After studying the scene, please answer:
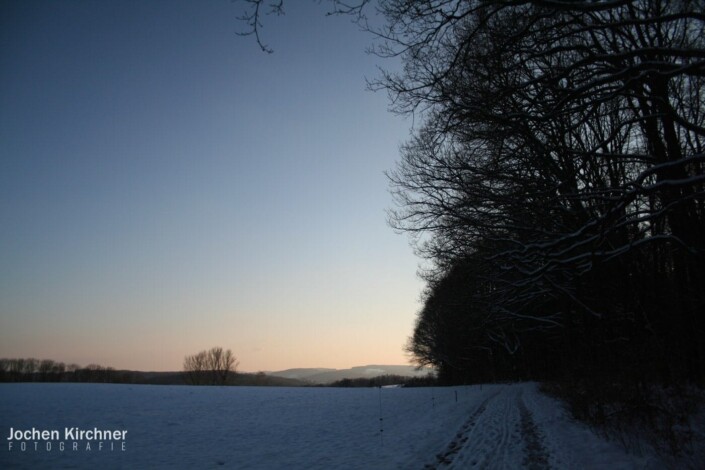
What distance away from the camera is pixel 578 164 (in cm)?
1260

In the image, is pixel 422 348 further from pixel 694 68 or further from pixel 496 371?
pixel 694 68

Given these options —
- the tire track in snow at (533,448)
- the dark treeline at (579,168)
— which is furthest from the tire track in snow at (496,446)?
the dark treeline at (579,168)

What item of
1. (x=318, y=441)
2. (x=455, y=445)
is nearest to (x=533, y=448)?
(x=455, y=445)

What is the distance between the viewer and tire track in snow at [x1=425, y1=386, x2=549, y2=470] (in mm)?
7613

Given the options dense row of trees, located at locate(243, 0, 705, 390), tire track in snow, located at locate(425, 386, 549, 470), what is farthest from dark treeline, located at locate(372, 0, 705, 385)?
tire track in snow, located at locate(425, 386, 549, 470)

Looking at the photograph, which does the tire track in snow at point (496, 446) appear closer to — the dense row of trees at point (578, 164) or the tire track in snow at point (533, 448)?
the tire track in snow at point (533, 448)

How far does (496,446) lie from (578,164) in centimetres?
909

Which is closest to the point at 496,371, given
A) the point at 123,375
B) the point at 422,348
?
the point at 422,348

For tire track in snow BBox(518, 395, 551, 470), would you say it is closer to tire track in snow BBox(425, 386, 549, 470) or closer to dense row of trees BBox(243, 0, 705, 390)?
tire track in snow BBox(425, 386, 549, 470)

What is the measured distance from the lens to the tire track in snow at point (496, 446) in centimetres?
761

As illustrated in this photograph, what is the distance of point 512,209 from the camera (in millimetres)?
10422

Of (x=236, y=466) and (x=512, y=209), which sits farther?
(x=512, y=209)

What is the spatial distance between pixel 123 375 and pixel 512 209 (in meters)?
91.0

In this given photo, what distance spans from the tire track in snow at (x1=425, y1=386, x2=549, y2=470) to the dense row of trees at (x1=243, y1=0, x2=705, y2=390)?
298 centimetres
